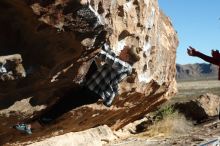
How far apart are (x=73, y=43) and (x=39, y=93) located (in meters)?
1.21

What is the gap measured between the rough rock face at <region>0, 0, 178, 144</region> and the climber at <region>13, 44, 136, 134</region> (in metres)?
0.15

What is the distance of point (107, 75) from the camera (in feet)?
25.9

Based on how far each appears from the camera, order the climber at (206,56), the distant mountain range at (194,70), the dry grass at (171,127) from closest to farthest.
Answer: the climber at (206,56) < the dry grass at (171,127) < the distant mountain range at (194,70)

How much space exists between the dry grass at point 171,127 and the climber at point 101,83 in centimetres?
407

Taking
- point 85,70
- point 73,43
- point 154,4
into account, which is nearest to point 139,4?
point 154,4

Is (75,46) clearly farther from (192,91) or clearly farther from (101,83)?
(192,91)

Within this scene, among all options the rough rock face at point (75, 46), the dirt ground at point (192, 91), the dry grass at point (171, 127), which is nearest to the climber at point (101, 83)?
the rough rock face at point (75, 46)

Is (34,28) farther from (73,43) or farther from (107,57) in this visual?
(107,57)

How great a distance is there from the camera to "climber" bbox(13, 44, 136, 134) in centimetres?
782

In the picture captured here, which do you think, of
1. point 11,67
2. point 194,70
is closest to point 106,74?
point 11,67

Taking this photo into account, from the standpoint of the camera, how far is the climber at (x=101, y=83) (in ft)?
25.6

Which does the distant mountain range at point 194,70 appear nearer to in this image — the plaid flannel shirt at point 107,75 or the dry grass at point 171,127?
the dry grass at point 171,127

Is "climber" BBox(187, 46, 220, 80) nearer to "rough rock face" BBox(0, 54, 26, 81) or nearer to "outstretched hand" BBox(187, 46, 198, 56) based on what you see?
"outstretched hand" BBox(187, 46, 198, 56)

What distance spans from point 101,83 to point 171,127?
528cm
